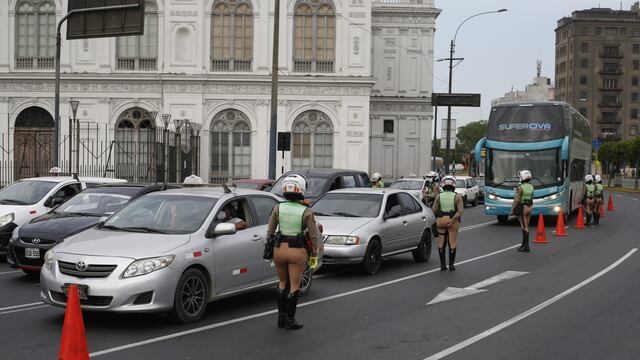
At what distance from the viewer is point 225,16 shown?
43.8 m

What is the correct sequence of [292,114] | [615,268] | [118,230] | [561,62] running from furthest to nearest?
[561,62]
[292,114]
[615,268]
[118,230]

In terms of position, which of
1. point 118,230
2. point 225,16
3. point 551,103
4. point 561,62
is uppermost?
point 561,62

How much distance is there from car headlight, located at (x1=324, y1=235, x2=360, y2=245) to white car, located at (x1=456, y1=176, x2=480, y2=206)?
25965mm

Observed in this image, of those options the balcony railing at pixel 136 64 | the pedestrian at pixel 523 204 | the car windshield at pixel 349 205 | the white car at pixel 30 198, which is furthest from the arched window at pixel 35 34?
the car windshield at pixel 349 205

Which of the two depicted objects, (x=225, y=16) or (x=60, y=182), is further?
(x=225, y=16)

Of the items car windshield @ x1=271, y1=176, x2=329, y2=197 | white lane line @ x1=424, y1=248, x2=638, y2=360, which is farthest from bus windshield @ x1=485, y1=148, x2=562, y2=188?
white lane line @ x1=424, y1=248, x2=638, y2=360

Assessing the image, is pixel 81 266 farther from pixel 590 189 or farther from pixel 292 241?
pixel 590 189

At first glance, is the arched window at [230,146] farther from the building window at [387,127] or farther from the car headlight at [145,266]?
the car headlight at [145,266]

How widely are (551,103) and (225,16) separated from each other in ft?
73.1

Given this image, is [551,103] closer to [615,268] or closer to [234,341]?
[615,268]

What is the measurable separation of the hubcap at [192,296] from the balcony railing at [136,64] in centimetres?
3580


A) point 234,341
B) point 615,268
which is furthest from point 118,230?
point 615,268

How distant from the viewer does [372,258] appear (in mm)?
14445

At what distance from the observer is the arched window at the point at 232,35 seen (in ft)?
144
